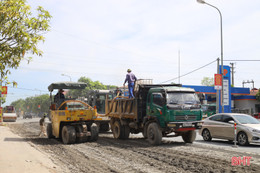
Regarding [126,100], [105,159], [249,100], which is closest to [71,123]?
[126,100]

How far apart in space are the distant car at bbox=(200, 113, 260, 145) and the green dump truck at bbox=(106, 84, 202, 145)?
5.67 ft

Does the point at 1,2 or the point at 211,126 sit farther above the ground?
the point at 1,2

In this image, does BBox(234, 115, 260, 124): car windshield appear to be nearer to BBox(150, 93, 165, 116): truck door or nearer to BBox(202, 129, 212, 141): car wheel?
BBox(202, 129, 212, 141): car wheel

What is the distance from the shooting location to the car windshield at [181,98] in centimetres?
1293

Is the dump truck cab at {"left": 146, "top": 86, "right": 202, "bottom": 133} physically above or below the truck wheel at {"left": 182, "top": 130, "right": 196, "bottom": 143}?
above

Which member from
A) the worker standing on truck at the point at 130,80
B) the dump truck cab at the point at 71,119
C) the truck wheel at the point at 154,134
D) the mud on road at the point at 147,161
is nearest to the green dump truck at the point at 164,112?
the truck wheel at the point at 154,134

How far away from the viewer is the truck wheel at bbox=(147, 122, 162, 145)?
12734 millimetres

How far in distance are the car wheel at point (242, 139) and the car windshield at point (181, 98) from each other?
8.10 ft

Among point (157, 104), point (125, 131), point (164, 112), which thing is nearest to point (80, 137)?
point (125, 131)

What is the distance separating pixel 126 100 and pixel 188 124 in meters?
3.94

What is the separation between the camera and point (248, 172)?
7504 mm

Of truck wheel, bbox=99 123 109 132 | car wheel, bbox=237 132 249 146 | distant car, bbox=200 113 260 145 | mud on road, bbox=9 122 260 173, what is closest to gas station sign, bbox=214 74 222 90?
distant car, bbox=200 113 260 145

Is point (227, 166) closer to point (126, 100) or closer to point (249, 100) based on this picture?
point (126, 100)

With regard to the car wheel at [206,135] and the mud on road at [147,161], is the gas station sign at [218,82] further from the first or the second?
the mud on road at [147,161]
